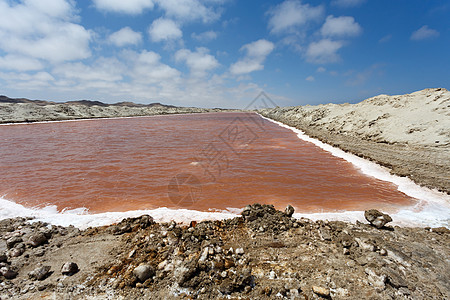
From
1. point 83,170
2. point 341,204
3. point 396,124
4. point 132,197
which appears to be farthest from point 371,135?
point 83,170

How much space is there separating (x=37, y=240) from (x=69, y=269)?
160 cm

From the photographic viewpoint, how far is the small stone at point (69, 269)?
3.39 metres

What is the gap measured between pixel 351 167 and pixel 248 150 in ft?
22.6

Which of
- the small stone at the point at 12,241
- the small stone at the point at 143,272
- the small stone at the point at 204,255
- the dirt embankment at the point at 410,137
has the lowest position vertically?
the small stone at the point at 12,241

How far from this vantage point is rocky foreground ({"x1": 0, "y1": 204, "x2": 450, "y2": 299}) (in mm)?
3008

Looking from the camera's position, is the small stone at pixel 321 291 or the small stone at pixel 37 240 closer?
the small stone at pixel 321 291

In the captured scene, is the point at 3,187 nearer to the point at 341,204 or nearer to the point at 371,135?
the point at 341,204

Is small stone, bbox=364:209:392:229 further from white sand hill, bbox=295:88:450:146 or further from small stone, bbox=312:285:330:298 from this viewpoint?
white sand hill, bbox=295:88:450:146

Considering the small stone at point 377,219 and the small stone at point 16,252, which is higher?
the small stone at point 377,219

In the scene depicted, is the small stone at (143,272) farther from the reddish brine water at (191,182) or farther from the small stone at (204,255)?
the reddish brine water at (191,182)

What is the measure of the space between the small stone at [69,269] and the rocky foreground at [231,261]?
2cm

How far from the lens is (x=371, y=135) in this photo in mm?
16516

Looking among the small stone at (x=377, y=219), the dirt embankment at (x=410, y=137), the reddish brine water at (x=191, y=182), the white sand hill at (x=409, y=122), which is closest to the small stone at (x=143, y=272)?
the reddish brine water at (x=191, y=182)

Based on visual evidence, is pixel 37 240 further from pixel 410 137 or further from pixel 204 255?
pixel 410 137
